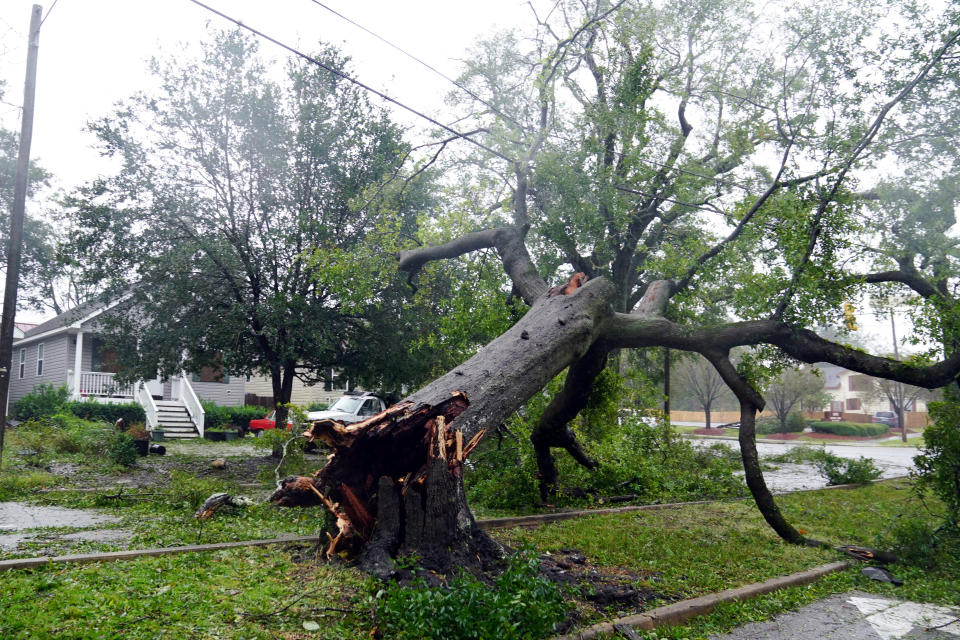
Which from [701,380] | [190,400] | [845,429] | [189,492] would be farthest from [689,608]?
[701,380]

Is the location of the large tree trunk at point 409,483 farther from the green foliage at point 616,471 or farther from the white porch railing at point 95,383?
the white porch railing at point 95,383

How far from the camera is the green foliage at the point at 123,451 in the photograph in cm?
1253

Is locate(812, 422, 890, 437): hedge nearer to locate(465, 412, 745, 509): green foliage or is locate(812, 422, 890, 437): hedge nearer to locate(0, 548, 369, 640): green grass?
locate(465, 412, 745, 509): green foliage

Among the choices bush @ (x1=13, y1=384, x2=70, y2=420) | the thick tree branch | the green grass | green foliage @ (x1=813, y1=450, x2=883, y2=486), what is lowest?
green foliage @ (x1=813, y1=450, x2=883, y2=486)

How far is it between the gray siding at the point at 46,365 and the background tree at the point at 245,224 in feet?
39.7

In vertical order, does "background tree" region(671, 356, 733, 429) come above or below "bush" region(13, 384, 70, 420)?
above

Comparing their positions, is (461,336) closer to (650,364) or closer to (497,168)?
(497,168)

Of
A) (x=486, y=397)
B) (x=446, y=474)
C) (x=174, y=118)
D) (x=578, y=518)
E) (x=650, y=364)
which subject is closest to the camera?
(x=446, y=474)

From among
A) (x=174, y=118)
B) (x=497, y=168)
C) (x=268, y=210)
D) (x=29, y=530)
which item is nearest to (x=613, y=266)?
(x=497, y=168)

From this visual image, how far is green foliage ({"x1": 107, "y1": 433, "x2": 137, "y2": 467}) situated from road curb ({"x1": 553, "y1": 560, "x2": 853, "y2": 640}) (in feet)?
37.5

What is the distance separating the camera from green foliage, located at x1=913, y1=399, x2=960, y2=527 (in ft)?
23.1

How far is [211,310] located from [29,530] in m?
7.56

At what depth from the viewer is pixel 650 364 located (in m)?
20.4

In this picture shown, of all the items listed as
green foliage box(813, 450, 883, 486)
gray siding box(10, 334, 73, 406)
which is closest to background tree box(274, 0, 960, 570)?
green foliage box(813, 450, 883, 486)
